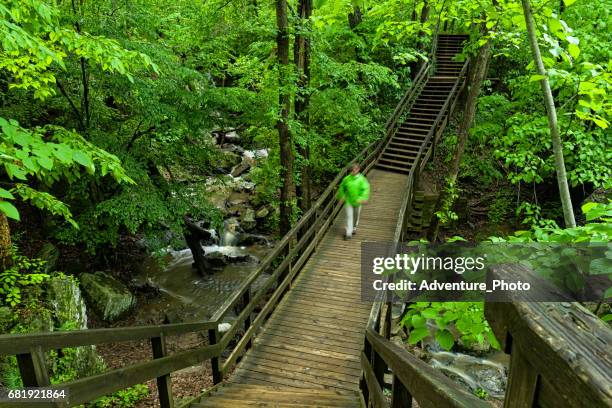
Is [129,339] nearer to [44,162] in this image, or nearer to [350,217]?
[44,162]

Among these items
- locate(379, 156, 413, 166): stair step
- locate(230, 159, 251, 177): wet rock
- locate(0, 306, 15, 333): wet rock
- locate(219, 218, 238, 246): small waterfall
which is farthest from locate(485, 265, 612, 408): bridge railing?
locate(230, 159, 251, 177): wet rock

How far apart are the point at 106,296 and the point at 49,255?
6.25ft

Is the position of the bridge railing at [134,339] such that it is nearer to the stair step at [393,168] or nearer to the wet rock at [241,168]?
the stair step at [393,168]

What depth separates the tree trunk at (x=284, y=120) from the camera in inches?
364

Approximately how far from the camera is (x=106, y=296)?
10055 millimetres

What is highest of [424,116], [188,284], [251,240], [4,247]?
[424,116]

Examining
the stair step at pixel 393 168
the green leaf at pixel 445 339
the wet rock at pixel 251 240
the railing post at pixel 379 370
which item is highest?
the green leaf at pixel 445 339

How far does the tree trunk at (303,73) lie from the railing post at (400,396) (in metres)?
7.79

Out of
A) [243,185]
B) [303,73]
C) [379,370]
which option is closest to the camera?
[379,370]

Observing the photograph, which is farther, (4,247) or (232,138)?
(232,138)

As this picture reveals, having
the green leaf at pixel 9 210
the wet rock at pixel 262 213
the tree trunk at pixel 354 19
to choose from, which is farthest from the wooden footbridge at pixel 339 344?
the wet rock at pixel 262 213

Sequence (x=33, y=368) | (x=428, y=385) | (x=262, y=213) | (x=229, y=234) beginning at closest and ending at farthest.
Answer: (x=428, y=385) < (x=33, y=368) < (x=229, y=234) < (x=262, y=213)

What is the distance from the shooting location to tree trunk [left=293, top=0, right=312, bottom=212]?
9698 millimetres

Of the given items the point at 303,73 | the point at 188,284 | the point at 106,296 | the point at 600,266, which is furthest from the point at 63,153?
the point at 188,284
